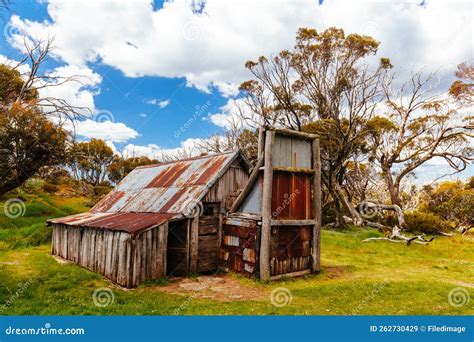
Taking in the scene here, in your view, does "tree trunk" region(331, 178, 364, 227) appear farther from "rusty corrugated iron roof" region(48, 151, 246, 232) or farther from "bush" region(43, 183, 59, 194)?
"bush" region(43, 183, 59, 194)

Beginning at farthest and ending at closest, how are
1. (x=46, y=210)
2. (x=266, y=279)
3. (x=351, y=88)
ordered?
1. (x=46, y=210)
2. (x=351, y=88)
3. (x=266, y=279)

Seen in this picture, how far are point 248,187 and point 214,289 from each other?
13.6ft

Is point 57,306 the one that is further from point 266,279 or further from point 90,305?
point 266,279

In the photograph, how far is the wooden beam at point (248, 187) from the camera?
44.0ft

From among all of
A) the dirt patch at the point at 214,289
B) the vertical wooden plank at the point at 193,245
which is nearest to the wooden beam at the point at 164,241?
the dirt patch at the point at 214,289

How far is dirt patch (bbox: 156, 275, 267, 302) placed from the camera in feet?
36.2

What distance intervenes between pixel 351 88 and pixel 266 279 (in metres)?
19.3

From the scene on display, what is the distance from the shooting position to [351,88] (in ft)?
88.4

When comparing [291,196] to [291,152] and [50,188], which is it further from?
[50,188]

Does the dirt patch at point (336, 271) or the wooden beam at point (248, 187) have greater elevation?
the wooden beam at point (248, 187)

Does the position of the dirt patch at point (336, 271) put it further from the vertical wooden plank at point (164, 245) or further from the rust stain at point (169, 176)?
the rust stain at point (169, 176)

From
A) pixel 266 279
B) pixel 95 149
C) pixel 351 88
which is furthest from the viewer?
pixel 95 149

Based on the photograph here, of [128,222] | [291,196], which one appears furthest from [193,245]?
[291,196]

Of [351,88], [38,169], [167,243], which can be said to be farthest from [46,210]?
[351,88]
